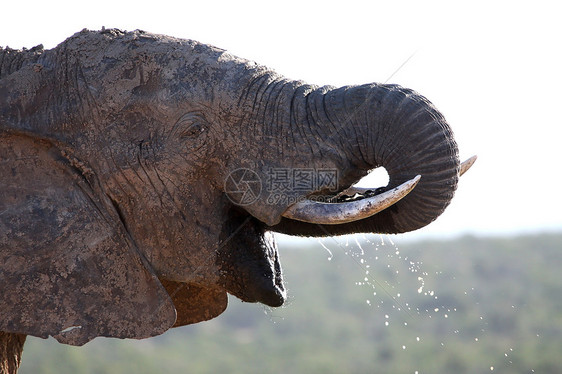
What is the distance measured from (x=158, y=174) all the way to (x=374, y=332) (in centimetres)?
1890

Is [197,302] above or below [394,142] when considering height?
below

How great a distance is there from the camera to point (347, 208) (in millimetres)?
3316

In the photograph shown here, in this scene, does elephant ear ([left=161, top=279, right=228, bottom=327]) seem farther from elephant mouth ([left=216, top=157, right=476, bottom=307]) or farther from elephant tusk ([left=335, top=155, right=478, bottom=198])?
elephant tusk ([left=335, top=155, right=478, bottom=198])

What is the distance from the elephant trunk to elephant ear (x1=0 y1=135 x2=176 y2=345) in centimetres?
87

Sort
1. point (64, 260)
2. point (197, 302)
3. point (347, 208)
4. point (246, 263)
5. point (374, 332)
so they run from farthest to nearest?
point (374, 332) < point (197, 302) < point (246, 263) < point (64, 260) < point (347, 208)

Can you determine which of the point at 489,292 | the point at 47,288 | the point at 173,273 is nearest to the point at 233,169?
the point at 173,273

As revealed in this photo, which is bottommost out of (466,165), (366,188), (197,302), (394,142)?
(197,302)

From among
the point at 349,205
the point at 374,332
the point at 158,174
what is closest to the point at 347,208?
the point at 349,205

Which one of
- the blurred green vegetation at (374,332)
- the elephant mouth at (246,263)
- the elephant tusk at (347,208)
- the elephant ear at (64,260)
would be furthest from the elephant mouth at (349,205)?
the blurred green vegetation at (374,332)

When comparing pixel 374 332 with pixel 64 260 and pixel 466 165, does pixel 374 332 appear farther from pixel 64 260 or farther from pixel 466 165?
pixel 64 260

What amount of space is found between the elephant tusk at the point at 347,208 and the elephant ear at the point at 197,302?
811 mm

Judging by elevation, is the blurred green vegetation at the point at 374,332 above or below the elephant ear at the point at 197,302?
below

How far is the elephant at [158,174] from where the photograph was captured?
11.3 feet

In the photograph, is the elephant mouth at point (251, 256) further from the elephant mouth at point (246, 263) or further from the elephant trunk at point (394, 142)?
the elephant trunk at point (394, 142)
